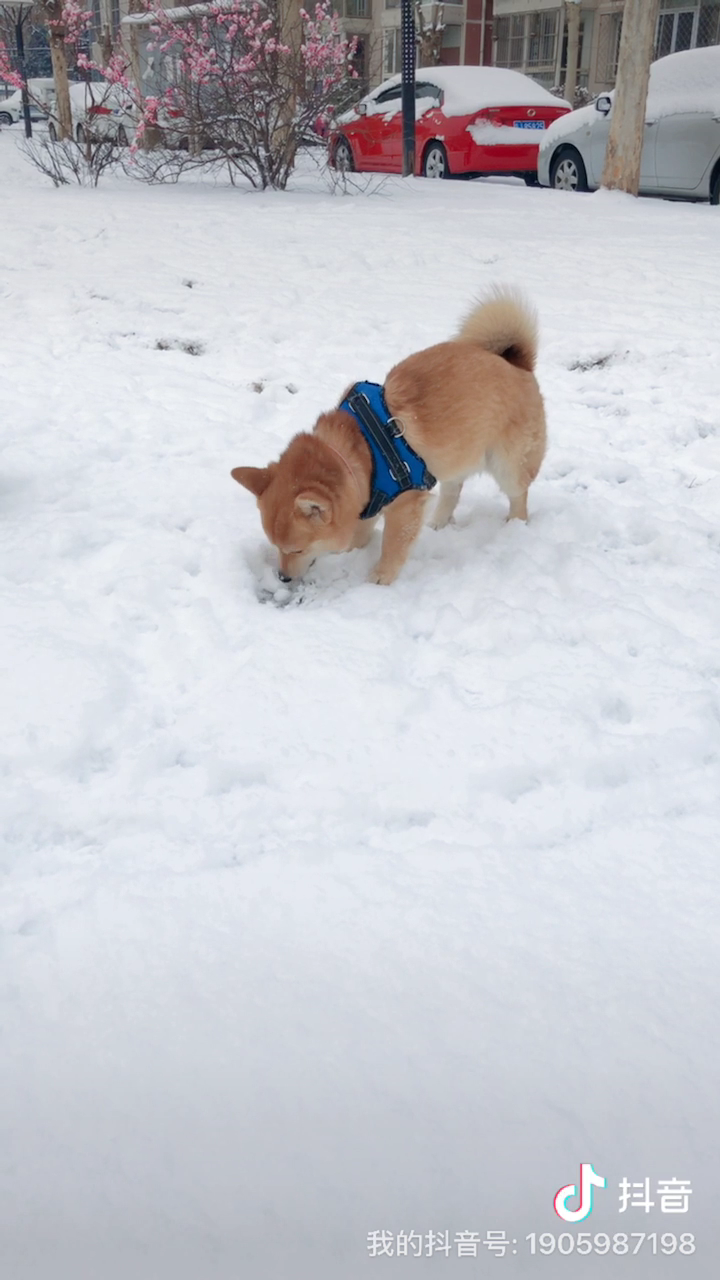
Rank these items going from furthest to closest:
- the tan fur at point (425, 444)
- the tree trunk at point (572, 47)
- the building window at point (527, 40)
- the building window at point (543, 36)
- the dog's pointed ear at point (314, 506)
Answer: the building window at point (527, 40) → the building window at point (543, 36) → the tree trunk at point (572, 47) → the tan fur at point (425, 444) → the dog's pointed ear at point (314, 506)

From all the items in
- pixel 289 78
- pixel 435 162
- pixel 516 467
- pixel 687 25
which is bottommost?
pixel 516 467

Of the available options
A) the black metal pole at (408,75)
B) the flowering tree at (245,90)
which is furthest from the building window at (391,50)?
the flowering tree at (245,90)

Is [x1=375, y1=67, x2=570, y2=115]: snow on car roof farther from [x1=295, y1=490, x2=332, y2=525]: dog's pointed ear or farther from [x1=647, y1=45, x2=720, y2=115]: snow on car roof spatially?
[x1=295, y1=490, x2=332, y2=525]: dog's pointed ear

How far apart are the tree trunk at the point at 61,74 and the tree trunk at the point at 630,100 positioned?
7.43 meters

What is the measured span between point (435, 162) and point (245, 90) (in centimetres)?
432

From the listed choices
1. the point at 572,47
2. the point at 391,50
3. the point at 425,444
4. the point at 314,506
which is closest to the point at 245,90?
the point at 425,444

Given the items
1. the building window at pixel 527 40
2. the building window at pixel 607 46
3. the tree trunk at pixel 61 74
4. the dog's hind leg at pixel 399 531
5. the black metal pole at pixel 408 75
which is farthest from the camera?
the building window at pixel 527 40

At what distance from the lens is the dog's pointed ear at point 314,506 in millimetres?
3145

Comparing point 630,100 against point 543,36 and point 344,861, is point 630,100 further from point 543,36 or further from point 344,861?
point 543,36

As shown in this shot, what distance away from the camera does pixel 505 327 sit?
380 cm

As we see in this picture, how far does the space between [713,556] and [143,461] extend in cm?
251

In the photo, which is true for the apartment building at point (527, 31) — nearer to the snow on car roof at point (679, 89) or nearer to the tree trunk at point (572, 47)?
the tree trunk at point (572, 47)

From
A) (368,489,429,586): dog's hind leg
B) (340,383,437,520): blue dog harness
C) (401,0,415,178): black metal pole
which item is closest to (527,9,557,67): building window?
(401,0,415,178): black metal pole

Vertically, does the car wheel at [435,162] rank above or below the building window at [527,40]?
below
